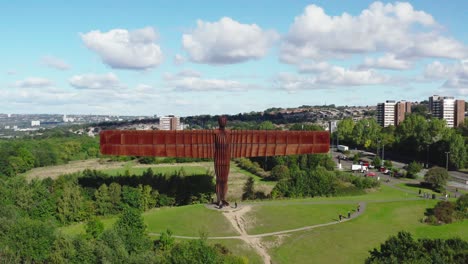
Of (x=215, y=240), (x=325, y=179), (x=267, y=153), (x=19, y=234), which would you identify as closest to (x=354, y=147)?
(x=325, y=179)

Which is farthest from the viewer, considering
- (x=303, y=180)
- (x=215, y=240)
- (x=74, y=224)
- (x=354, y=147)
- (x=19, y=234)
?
(x=354, y=147)

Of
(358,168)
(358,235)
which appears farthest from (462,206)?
(358,168)

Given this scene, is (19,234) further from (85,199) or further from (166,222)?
(85,199)

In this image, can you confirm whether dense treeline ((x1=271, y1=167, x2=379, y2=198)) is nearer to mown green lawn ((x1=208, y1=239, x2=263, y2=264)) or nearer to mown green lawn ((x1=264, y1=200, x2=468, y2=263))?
mown green lawn ((x1=264, y1=200, x2=468, y2=263))

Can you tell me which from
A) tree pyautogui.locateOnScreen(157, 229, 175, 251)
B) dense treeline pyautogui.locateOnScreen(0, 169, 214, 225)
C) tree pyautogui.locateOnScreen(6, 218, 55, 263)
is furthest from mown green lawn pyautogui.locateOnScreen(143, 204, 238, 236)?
tree pyautogui.locateOnScreen(6, 218, 55, 263)

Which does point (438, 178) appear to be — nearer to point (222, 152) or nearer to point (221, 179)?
point (221, 179)

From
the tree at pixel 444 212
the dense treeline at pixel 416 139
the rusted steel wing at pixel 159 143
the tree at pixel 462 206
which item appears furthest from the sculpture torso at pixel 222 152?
the dense treeline at pixel 416 139
